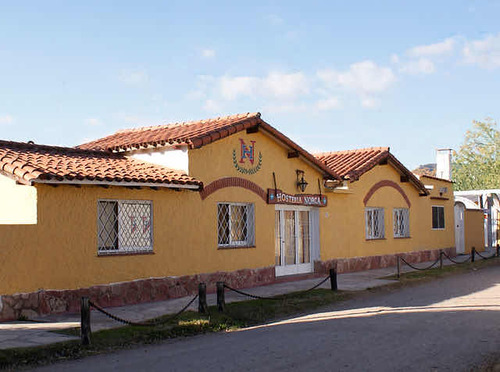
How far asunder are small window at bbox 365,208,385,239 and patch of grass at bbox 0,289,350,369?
7.89 m

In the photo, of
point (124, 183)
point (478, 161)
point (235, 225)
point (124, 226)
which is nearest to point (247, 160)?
point (235, 225)

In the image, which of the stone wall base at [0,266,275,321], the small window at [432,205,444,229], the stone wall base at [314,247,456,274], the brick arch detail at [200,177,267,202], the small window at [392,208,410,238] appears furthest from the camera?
the small window at [432,205,444,229]

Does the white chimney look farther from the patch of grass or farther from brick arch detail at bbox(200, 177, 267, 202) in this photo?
the patch of grass

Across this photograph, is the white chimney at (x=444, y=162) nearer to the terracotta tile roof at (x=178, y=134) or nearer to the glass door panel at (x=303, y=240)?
the glass door panel at (x=303, y=240)

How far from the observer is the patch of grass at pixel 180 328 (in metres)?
8.20

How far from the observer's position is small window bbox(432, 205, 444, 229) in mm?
26828

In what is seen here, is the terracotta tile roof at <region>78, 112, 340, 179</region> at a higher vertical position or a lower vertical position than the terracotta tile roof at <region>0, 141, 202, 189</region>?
higher

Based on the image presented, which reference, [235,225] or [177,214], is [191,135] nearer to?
[177,214]

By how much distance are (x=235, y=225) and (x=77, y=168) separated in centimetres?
520

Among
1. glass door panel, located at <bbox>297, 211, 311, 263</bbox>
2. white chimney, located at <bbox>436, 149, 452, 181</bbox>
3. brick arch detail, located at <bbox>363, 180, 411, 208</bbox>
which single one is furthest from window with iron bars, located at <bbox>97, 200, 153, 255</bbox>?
white chimney, located at <bbox>436, 149, 452, 181</bbox>

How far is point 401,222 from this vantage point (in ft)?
80.5

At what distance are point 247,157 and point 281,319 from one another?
5.86 m

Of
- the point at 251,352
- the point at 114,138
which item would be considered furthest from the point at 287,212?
the point at 251,352

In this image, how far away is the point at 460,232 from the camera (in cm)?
2966
